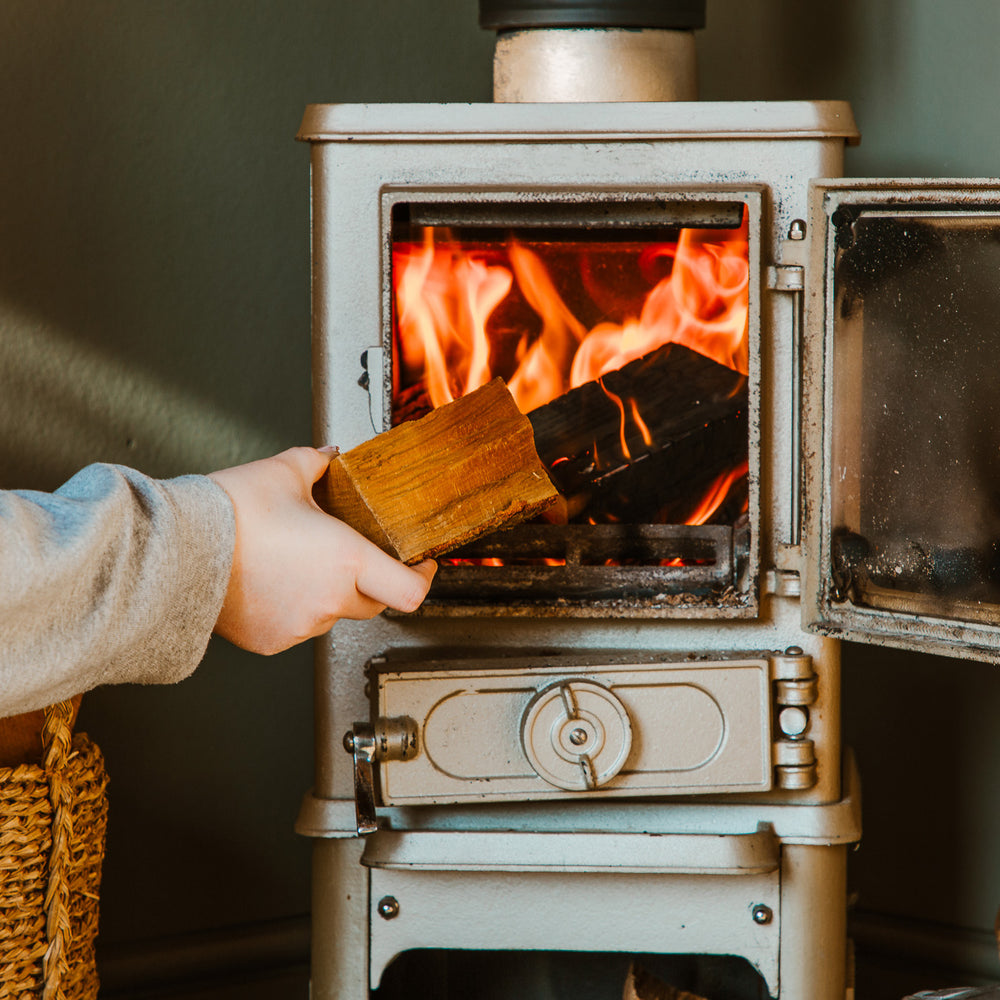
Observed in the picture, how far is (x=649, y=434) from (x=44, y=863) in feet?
2.21

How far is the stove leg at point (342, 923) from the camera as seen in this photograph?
1213 millimetres

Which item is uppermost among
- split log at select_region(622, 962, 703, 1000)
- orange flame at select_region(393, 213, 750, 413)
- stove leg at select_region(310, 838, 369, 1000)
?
orange flame at select_region(393, 213, 750, 413)

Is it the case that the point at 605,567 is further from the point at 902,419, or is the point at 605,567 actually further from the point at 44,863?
the point at 44,863

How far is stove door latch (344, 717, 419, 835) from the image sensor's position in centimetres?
112

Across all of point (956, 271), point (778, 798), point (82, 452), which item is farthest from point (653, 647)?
point (82, 452)

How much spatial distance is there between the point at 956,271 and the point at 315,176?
61 cm

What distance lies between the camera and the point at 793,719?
46.4 inches

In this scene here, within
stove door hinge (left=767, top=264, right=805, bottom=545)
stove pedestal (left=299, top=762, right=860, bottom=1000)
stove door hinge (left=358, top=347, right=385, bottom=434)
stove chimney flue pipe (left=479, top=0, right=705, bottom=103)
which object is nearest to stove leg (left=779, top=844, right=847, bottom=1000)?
stove pedestal (left=299, top=762, right=860, bottom=1000)

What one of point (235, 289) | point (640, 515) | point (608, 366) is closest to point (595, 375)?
point (608, 366)

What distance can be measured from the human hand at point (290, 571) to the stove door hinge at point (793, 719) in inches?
15.4

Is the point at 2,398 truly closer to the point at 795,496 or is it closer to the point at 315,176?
the point at 315,176

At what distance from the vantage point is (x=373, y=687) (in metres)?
1.18

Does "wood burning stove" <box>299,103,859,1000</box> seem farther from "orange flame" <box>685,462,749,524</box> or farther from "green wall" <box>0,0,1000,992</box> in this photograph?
"green wall" <box>0,0,1000,992</box>

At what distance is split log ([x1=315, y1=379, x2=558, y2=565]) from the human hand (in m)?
0.04
